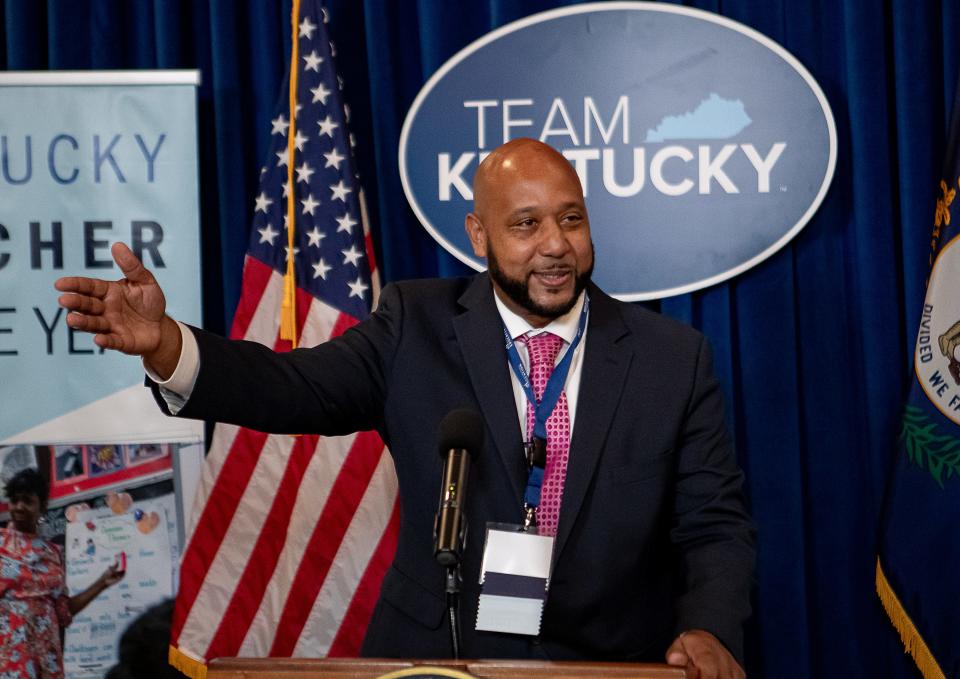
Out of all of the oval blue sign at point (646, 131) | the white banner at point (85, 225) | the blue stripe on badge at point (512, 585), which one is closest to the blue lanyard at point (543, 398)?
the blue stripe on badge at point (512, 585)

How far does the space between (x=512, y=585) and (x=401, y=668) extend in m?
0.52

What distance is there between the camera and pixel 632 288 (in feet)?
11.0

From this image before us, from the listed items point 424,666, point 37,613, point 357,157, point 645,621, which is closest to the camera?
point 424,666

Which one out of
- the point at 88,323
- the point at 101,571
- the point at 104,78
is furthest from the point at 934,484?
the point at 104,78

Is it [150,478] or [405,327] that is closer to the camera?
[405,327]

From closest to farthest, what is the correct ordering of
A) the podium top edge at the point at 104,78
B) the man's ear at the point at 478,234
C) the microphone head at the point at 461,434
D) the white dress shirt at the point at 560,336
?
the microphone head at the point at 461,434, the white dress shirt at the point at 560,336, the man's ear at the point at 478,234, the podium top edge at the point at 104,78

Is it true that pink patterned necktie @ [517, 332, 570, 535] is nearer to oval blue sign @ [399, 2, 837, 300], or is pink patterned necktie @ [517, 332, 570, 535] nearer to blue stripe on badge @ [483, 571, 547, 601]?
blue stripe on badge @ [483, 571, 547, 601]

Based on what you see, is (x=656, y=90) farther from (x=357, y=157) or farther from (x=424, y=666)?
(x=424, y=666)

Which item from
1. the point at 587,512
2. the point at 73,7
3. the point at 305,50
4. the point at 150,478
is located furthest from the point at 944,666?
the point at 73,7

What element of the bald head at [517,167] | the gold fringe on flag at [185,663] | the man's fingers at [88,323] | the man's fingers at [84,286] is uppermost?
the bald head at [517,167]

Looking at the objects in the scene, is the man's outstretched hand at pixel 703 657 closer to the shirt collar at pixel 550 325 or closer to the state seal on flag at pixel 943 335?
the shirt collar at pixel 550 325

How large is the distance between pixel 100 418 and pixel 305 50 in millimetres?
1313

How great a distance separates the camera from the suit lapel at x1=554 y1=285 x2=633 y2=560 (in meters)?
2.04

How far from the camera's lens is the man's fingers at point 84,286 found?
5.38ft
